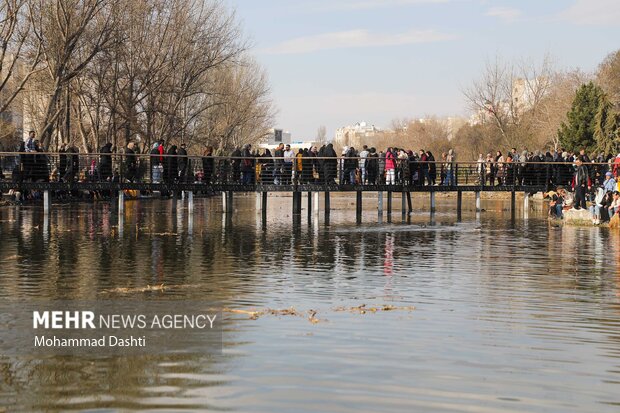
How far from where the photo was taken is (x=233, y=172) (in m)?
42.2

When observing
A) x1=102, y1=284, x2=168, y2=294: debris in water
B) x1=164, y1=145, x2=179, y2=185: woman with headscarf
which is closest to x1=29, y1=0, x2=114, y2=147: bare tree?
x1=164, y1=145, x2=179, y2=185: woman with headscarf

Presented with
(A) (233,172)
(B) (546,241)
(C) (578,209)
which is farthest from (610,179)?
(A) (233,172)

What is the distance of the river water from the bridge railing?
8938 millimetres

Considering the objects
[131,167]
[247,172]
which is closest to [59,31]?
[131,167]

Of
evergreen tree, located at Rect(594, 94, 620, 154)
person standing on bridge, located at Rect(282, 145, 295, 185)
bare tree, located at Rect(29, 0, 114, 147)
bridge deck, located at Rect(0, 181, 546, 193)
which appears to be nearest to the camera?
bridge deck, located at Rect(0, 181, 546, 193)

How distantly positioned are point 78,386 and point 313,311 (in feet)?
16.8

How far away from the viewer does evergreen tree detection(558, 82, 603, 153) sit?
8600cm

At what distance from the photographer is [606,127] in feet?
263

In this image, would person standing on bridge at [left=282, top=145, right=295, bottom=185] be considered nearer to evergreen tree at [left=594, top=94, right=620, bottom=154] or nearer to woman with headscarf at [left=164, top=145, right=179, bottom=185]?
woman with headscarf at [left=164, top=145, right=179, bottom=185]

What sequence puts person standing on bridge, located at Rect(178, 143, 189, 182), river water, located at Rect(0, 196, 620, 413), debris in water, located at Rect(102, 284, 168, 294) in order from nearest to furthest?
river water, located at Rect(0, 196, 620, 413), debris in water, located at Rect(102, 284, 168, 294), person standing on bridge, located at Rect(178, 143, 189, 182)

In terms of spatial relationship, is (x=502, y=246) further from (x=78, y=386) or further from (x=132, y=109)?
(x=132, y=109)

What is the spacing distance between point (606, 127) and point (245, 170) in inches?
1767

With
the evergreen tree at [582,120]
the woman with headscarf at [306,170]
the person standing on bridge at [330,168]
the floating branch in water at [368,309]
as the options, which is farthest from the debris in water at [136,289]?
the evergreen tree at [582,120]

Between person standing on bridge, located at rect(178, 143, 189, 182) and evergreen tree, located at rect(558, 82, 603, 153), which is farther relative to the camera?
evergreen tree, located at rect(558, 82, 603, 153)
